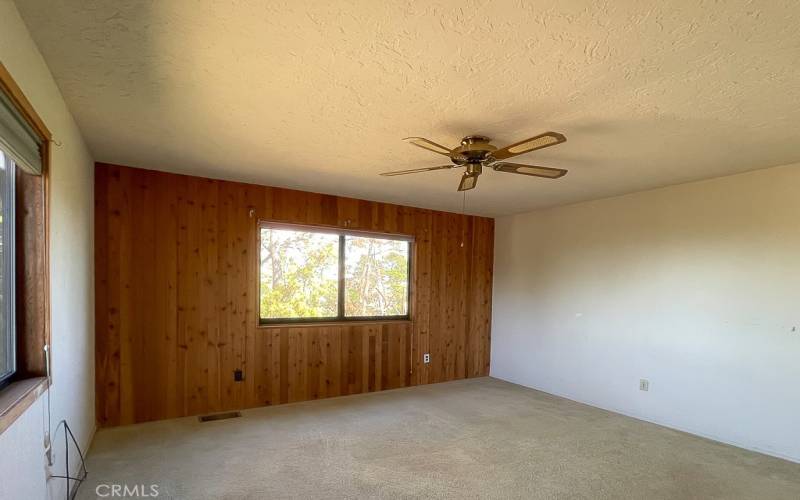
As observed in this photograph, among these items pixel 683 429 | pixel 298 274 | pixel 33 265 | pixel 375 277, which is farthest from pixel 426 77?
pixel 683 429

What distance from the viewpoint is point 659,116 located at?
2.16 meters

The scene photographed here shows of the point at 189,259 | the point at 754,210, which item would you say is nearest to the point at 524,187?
the point at 754,210

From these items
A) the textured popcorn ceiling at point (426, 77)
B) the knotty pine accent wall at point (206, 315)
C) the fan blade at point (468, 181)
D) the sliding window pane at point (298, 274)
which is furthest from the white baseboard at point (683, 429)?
the fan blade at point (468, 181)

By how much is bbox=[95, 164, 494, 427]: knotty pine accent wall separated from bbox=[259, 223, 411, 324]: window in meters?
0.13

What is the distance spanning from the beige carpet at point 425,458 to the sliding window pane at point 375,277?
1232 mm

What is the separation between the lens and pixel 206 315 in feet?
12.4

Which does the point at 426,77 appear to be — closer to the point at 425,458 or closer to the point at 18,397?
the point at 18,397

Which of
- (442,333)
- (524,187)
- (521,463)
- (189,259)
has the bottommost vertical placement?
(521,463)

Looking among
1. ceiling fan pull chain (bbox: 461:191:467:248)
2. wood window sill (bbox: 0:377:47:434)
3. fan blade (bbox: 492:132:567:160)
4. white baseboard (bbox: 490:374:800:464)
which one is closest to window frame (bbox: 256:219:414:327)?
ceiling fan pull chain (bbox: 461:191:467:248)

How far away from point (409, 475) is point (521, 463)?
881 mm

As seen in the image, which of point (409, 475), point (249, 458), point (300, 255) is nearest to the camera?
point (409, 475)

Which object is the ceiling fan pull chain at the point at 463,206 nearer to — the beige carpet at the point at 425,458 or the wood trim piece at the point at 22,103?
the beige carpet at the point at 425,458

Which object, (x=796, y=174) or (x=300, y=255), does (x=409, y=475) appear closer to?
(x=300, y=255)

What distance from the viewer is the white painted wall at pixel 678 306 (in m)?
3.13
